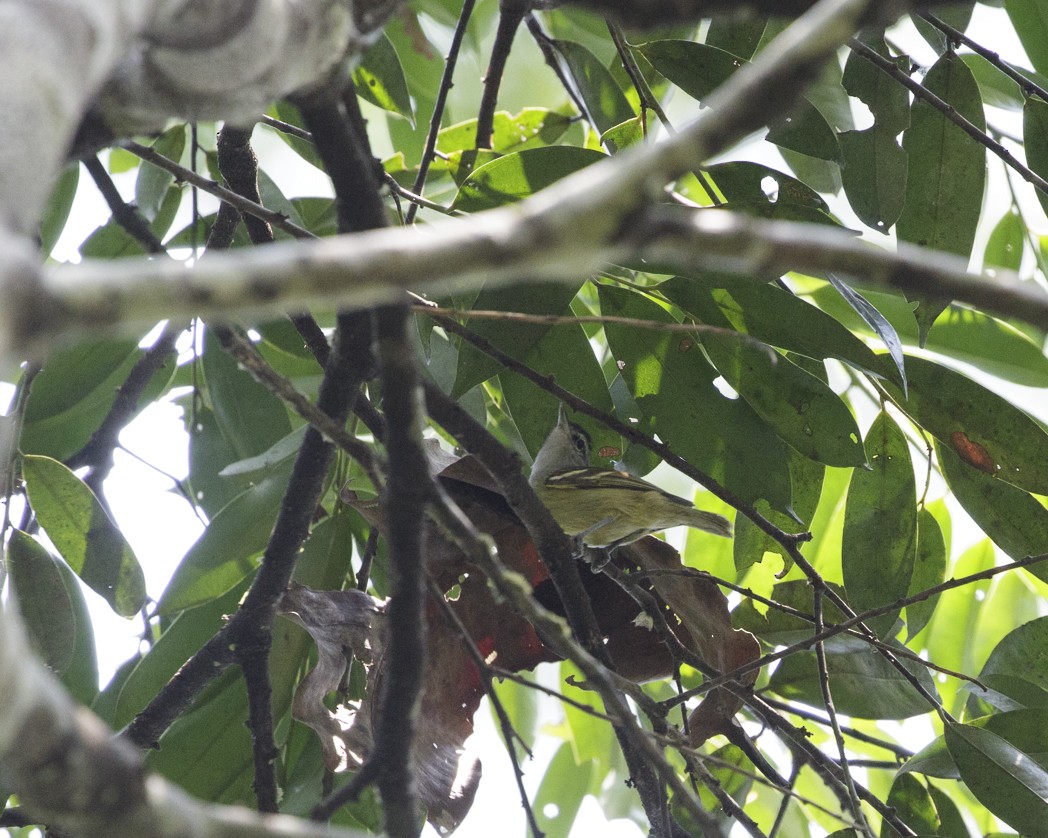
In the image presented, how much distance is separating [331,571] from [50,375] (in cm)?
75

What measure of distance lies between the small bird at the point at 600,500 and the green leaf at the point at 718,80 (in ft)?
2.67

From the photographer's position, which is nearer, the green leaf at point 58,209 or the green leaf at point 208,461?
the green leaf at point 58,209

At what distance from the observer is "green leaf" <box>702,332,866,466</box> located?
1.84 metres

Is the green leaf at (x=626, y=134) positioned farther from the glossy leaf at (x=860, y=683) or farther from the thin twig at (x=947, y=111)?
the glossy leaf at (x=860, y=683)

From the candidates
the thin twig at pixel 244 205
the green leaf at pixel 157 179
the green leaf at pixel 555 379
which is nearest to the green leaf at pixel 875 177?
the green leaf at pixel 555 379

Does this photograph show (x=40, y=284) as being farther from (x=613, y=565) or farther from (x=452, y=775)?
(x=613, y=565)

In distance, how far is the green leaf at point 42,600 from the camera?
5.65ft

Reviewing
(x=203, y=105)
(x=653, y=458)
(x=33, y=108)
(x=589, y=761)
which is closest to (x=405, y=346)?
(x=203, y=105)

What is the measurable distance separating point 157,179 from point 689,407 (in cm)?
129

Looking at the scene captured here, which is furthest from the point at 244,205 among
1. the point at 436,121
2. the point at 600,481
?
the point at 600,481

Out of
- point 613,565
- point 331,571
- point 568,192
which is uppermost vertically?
Result: point 613,565

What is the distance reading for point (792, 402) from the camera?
1876mm

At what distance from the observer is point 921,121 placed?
6.67 feet

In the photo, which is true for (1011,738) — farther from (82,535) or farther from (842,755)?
(82,535)
